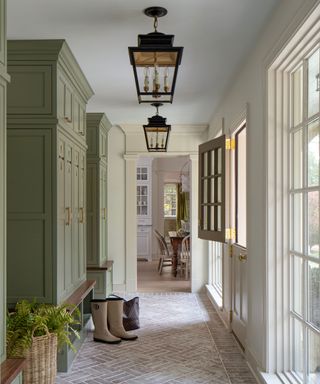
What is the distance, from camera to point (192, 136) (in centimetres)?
844

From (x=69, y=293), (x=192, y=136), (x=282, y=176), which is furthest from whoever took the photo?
(x=192, y=136)

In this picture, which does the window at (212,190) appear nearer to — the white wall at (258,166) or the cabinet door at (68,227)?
the white wall at (258,166)

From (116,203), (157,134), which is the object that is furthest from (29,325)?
(116,203)

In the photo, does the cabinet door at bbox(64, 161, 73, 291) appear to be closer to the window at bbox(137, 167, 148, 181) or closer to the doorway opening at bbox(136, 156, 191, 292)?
the doorway opening at bbox(136, 156, 191, 292)

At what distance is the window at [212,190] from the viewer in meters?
5.50

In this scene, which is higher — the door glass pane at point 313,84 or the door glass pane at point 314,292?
the door glass pane at point 313,84

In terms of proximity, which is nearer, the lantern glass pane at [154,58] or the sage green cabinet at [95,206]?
the lantern glass pane at [154,58]

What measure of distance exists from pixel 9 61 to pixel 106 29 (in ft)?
2.96

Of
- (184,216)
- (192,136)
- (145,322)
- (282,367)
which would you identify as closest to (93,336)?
(145,322)

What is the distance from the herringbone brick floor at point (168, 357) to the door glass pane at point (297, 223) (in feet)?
4.39

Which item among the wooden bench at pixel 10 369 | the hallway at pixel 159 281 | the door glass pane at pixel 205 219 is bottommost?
the hallway at pixel 159 281

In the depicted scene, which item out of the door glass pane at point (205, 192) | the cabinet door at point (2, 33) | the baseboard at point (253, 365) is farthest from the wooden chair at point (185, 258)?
the cabinet door at point (2, 33)

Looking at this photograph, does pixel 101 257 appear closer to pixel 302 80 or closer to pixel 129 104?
pixel 129 104

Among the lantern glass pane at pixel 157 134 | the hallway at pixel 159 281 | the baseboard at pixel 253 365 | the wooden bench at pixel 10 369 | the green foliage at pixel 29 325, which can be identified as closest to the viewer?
the wooden bench at pixel 10 369
